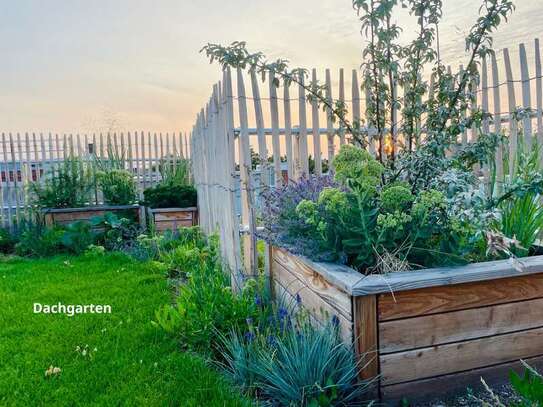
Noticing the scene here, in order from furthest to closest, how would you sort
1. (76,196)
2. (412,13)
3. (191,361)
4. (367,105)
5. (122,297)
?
(76,196)
(122,297)
(367,105)
(412,13)
(191,361)

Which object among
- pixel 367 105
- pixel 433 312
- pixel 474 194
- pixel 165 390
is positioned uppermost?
pixel 367 105

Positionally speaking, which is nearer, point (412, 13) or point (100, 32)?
point (412, 13)

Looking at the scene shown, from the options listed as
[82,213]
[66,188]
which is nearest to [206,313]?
[82,213]

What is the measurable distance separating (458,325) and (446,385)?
281mm

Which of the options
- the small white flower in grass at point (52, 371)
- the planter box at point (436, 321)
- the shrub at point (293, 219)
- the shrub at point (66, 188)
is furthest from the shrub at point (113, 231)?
the planter box at point (436, 321)

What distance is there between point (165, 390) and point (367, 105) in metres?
2.34

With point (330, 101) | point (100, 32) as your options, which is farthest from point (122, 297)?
point (100, 32)

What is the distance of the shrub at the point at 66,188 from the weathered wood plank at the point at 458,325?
21.8ft

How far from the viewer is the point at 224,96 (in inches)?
126

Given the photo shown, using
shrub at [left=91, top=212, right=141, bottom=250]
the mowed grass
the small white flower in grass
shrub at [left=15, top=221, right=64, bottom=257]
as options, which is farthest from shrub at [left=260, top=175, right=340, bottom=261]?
shrub at [left=15, top=221, right=64, bottom=257]

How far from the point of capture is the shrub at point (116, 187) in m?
7.43

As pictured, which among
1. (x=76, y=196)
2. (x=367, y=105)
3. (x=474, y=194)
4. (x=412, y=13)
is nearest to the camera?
(x=474, y=194)

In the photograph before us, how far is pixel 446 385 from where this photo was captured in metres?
1.95

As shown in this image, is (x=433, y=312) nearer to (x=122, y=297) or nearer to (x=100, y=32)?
(x=122, y=297)
